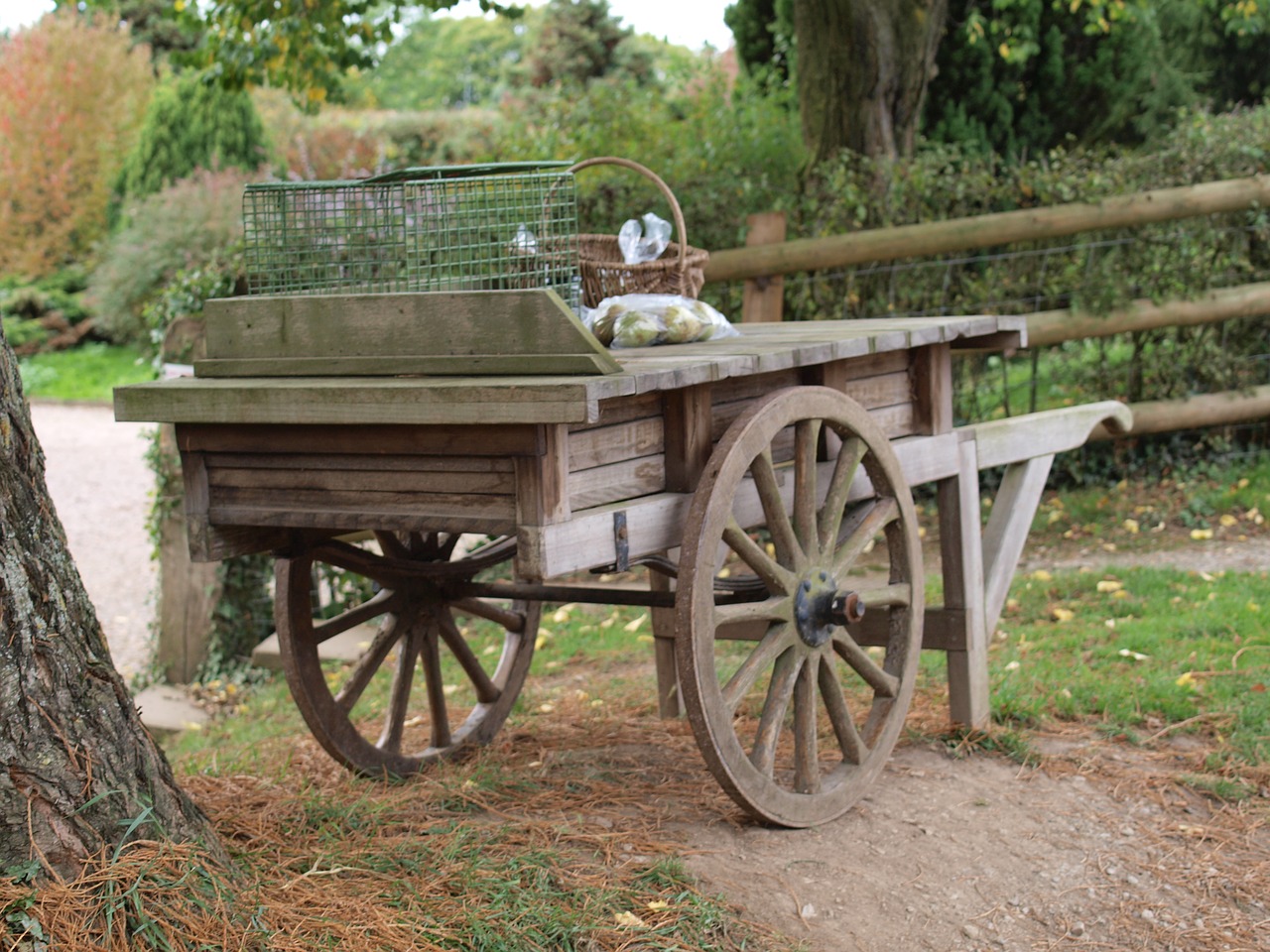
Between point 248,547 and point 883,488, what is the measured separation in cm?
150

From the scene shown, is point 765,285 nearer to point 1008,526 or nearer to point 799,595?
point 1008,526

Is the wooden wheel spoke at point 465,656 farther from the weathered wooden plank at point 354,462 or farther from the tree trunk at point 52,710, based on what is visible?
the tree trunk at point 52,710

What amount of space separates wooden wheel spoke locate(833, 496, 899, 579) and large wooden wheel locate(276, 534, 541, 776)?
3.14 ft

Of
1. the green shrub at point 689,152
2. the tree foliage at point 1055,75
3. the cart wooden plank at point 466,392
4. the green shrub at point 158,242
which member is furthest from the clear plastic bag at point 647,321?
the green shrub at point 158,242

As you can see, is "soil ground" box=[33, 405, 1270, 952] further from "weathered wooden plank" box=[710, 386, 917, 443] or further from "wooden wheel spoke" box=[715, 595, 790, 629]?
"weathered wooden plank" box=[710, 386, 917, 443]

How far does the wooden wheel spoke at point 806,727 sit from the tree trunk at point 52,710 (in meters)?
1.35

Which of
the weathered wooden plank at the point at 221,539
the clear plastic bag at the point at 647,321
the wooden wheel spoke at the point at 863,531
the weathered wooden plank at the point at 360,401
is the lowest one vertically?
the wooden wheel spoke at the point at 863,531

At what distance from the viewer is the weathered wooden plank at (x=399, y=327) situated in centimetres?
262

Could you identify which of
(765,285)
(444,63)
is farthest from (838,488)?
(444,63)

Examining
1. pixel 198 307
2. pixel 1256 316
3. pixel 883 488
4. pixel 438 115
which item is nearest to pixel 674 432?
pixel 883 488

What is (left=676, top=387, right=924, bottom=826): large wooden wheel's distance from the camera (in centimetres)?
279

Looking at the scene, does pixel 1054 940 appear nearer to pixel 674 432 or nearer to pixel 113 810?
pixel 674 432

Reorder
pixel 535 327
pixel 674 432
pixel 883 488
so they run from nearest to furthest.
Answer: pixel 535 327
pixel 674 432
pixel 883 488

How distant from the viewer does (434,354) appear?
2.73 m
